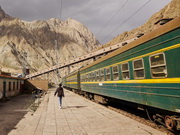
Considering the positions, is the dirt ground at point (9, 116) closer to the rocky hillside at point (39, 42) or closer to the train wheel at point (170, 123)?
the train wheel at point (170, 123)

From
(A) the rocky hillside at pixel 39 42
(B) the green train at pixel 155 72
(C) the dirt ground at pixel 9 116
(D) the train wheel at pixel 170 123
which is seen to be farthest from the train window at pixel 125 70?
(A) the rocky hillside at pixel 39 42

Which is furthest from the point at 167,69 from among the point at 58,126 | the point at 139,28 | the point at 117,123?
the point at 139,28

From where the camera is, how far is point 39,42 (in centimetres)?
11338

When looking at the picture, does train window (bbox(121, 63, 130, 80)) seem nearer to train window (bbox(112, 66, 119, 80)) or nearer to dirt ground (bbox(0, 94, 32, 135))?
train window (bbox(112, 66, 119, 80))

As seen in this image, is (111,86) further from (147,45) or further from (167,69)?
(167,69)

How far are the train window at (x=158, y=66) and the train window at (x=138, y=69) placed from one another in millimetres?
734

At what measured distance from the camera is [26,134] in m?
7.07

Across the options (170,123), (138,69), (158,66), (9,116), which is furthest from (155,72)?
(9,116)

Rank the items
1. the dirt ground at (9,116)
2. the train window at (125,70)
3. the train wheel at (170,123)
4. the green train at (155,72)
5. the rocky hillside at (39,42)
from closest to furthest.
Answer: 1. the green train at (155,72)
2. the train wheel at (170,123)
3. the dirt ground at (9,116)
4. the train window at (125,70)
5. the rocky hillside at (39,42)

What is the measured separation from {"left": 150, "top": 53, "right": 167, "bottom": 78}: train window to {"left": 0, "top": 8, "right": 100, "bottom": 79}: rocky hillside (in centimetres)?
8626

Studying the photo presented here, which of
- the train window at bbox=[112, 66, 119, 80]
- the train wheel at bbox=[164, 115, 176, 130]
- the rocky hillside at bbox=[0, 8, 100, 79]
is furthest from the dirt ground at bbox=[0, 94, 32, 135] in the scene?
the rocky hillside at bbox=[0, 8, 100, 79]

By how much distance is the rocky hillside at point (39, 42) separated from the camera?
9353 cm

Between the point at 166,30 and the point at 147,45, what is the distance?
46.6 inches

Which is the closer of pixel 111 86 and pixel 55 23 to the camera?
pixel 111 86
